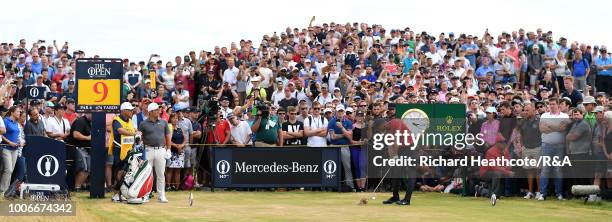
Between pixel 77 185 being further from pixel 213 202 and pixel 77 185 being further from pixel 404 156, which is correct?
pixel 404 156


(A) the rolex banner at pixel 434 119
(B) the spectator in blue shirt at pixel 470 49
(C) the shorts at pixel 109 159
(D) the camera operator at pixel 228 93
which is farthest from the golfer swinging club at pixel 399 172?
(B) the spectator in blue shirt at pixel 470 49

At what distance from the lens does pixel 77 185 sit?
89.2 ft

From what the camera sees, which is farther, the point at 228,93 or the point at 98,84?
the point at 228,93

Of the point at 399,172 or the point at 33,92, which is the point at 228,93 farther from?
the point at 399,172

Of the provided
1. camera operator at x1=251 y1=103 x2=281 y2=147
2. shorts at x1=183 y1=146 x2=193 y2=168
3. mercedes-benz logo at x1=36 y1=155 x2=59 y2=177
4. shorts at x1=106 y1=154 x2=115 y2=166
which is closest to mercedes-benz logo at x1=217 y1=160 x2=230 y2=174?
shorts at x1=183 y1=146 x2=193 y2=168

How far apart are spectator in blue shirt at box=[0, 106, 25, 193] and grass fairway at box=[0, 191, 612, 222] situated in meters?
1.67

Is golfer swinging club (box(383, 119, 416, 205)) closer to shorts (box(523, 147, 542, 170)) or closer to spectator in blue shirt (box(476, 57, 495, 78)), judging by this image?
shorts (box(523, 147, 542, 170))

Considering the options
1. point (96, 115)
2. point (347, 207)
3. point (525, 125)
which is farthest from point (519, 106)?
point (96, 115)

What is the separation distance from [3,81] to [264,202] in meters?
11.6

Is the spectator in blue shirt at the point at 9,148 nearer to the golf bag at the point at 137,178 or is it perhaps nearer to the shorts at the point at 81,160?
the shorts at the point at 81,160

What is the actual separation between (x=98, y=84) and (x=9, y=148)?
279 cm

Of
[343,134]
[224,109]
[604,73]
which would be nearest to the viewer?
[343,134]

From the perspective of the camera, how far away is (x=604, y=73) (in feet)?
122

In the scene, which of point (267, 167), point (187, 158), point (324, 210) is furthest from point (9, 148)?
point (324, 210)
